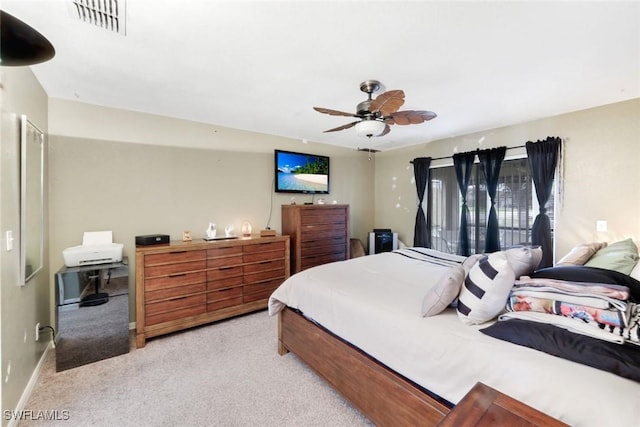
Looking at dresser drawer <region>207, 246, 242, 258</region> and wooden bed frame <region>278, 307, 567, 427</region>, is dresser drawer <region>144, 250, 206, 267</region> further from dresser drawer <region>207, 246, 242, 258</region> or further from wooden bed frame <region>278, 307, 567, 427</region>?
wooden bed frame <region>278, 307, 567, 427</region>

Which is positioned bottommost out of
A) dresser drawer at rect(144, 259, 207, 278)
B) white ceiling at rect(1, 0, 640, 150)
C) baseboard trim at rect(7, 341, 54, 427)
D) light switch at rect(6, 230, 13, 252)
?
baseboard trim at rect(7, 341, 54, 427)

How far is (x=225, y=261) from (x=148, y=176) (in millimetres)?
1347

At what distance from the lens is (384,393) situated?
1.48 m

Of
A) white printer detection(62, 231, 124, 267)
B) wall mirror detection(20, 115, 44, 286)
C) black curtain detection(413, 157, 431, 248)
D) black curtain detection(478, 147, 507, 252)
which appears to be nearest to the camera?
wall mirror detection(20, 115, 44, 286)

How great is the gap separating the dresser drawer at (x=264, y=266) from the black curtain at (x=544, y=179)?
323 centimetres

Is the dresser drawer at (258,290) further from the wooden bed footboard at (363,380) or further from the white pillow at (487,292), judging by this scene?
the white pillow at (487,292)

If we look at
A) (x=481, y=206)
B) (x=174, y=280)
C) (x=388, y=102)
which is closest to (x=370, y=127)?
(x=388, y=102)

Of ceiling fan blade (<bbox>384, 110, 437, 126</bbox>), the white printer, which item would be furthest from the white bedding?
the white printer

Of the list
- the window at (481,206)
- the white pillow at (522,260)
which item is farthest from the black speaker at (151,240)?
the window at (481,206)

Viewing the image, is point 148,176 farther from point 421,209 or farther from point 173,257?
point 421,209

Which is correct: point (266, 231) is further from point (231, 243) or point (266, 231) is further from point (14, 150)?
point (14, 150)

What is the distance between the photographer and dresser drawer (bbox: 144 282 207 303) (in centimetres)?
264

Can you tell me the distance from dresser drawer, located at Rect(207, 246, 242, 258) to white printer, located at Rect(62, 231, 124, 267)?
33.5 inches

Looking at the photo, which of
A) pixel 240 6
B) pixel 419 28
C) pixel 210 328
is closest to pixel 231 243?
pixel 210 328
